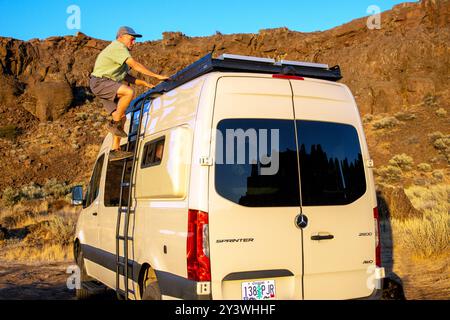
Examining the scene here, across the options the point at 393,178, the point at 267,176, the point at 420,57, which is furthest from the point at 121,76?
the point at 420,57

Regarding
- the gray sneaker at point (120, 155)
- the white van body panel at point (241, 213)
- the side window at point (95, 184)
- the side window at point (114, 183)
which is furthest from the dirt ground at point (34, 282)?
the white van body panel at point (241, 213)

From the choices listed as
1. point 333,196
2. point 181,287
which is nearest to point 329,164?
point 333,196

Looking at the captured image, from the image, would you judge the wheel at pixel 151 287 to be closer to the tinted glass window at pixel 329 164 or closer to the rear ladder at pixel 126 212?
the rear ladder at pixel 126 212

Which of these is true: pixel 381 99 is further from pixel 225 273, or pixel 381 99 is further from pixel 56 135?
pixel 225 273

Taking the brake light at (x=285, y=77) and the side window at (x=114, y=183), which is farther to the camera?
the side window at (x=114, y=183)

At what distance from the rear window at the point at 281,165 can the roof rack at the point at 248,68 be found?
0.65 meters

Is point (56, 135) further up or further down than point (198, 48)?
further down

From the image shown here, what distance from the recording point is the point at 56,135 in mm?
38562

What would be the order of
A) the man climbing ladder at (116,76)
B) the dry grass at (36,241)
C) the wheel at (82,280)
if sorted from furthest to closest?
the dry grass at (36,241), the wheel at (82,280), the man climbing ladder at (116,76)

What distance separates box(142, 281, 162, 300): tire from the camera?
16.0 ft

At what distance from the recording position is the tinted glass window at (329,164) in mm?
4703

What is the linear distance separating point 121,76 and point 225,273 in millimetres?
3626

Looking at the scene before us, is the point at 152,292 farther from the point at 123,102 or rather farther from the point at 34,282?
the point at 34,282

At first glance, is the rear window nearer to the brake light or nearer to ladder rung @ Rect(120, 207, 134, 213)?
the brake light
